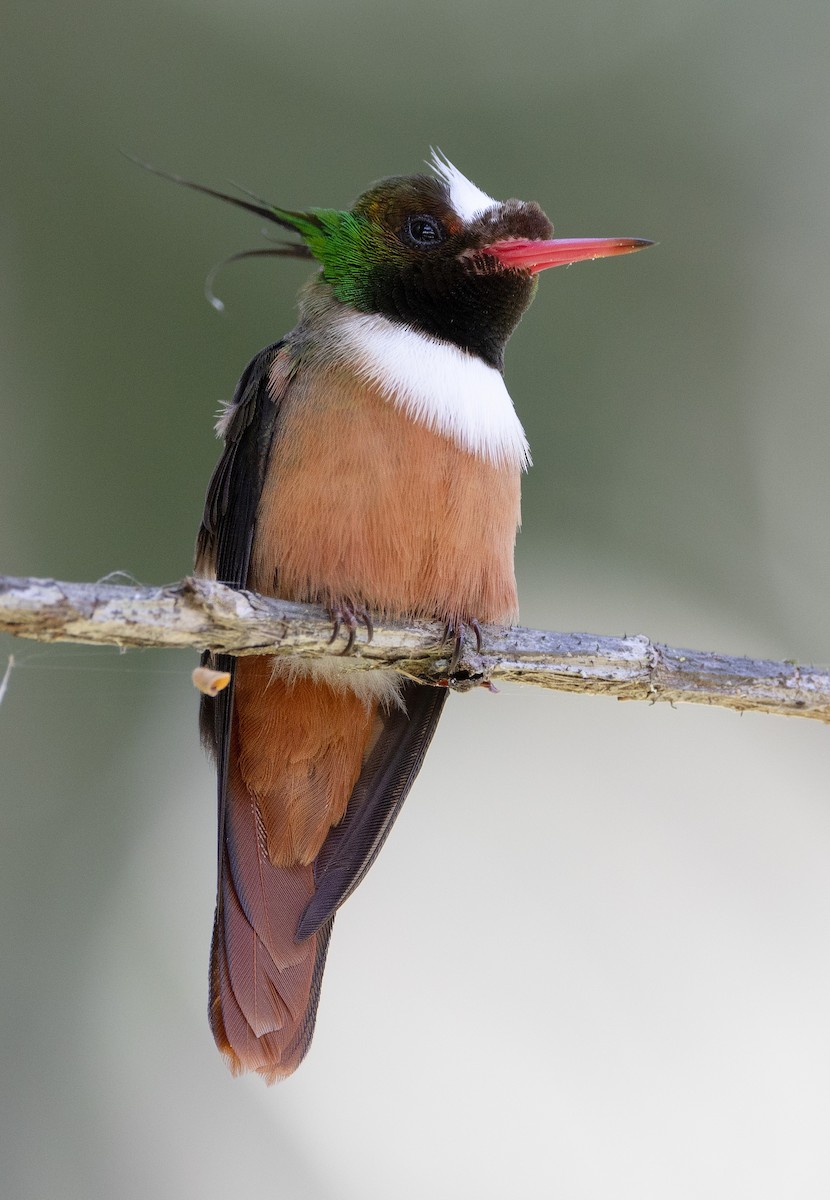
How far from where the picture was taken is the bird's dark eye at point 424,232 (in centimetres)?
392

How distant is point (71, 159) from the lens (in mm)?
5996

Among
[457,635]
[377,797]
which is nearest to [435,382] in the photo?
[457,635]

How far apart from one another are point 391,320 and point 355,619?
3.54ft

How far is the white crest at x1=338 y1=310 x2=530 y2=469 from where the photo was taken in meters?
3.56

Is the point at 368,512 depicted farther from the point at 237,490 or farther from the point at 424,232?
the point at 424,232

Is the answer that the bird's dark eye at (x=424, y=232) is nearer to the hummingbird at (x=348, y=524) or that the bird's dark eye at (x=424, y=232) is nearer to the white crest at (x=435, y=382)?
the hummingbird at (x=348, y=524)

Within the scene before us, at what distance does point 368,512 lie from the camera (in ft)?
11.4

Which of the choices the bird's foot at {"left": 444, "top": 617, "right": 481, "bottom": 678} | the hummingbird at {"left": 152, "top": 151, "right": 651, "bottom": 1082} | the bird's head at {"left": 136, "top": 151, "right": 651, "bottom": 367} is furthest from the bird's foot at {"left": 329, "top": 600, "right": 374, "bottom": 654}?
the bird's head at {"left": 136, "top": 151, "right": 651, "bottom": 367}

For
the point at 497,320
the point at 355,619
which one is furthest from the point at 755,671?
the point at 497,320

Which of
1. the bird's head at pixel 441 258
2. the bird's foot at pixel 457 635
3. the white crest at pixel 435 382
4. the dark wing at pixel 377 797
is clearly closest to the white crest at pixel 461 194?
the bird's head at pixel 441 258

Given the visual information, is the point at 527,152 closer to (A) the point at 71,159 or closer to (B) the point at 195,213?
(B) the point at 195,213

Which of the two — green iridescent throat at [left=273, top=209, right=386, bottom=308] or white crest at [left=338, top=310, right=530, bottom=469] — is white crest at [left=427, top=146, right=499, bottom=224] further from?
white crest at [left=338, top=310, right=530, bottom=469]

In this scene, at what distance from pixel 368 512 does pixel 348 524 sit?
0.23 ft

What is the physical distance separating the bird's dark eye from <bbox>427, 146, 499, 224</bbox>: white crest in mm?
89
